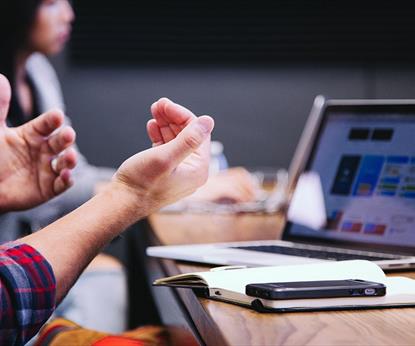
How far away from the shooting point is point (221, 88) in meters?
4.37

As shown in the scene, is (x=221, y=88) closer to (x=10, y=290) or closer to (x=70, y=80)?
(x=70, y=80)

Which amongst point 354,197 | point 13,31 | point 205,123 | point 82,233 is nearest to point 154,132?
point 205,123

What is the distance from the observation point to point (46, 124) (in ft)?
5.19

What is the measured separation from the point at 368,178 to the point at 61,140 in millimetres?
622

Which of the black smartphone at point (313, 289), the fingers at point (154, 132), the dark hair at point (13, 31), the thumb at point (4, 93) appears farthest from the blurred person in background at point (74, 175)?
the black smartphone at point (313, 289)

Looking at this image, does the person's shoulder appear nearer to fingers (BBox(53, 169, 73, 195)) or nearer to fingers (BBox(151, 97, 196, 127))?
fingers (BBox(53, 169, 73, 195))

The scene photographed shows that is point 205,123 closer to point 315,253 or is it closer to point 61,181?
point 315,253

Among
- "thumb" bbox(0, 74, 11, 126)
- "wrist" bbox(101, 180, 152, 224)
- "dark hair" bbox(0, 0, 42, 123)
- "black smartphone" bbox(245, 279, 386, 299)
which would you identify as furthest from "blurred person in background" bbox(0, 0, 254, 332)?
"black smartphone" bbox(245, 279, 386, 299)

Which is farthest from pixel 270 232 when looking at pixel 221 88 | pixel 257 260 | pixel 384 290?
pixel 221 88

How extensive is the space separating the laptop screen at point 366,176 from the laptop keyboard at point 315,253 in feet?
0.17

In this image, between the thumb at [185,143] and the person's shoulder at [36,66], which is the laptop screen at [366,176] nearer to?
the thumb at [185,143]

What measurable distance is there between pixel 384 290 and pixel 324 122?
0.79 m

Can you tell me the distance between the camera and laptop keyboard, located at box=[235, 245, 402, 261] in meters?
1.32

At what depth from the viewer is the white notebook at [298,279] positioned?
3.02 feet
